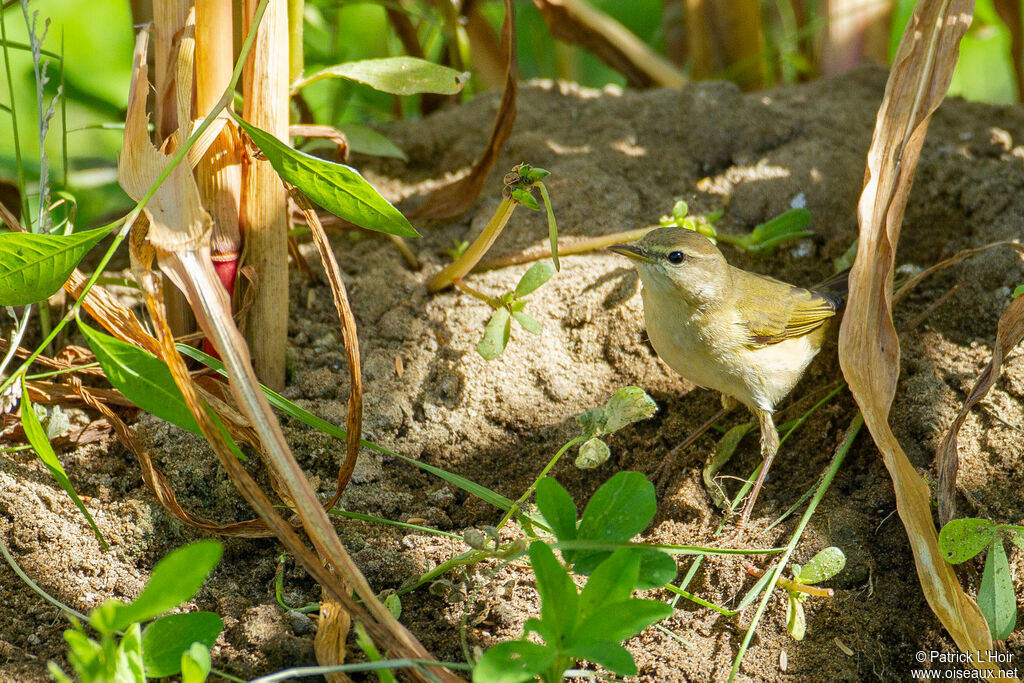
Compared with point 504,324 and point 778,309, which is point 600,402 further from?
point 778,309

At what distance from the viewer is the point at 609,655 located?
1.53m

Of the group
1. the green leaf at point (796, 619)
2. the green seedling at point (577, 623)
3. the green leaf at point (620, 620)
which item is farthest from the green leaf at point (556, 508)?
the green leaf at point (796, 619)

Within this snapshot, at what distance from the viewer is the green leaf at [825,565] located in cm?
196

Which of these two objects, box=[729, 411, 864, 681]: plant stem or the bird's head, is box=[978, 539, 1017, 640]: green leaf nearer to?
box=[729, 411, 864, 681]: plant stem

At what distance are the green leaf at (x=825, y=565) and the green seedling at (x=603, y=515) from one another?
404 millimetres

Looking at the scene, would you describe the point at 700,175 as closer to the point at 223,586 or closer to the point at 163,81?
the point at 163,81

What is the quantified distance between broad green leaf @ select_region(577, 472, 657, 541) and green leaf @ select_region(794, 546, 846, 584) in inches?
18.5

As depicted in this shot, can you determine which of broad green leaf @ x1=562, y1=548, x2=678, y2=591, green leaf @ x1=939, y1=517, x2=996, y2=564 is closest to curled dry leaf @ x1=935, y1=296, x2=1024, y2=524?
green leaf @ x1=939, y1=517, x2=996, y2=564

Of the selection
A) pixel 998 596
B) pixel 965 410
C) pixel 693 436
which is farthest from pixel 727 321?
pixel 998 596

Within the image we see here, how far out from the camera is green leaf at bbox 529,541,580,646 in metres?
1.62

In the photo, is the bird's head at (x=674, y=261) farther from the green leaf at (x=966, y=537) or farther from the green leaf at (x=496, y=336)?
the green leaf at (x=966, y=537)

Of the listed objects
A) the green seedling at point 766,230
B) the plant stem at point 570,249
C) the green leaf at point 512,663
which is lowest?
the green leaf at point 512,663

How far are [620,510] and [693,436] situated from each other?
99cm

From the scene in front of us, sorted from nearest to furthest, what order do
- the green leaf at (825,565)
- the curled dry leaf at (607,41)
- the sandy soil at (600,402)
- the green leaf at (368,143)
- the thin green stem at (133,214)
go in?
the thin green stem at (133,214) → the green leaf at (825,565) → the sandy soil at (600,402) → the green leaf at (368,143) → the curled dry leaf at (607,41)
